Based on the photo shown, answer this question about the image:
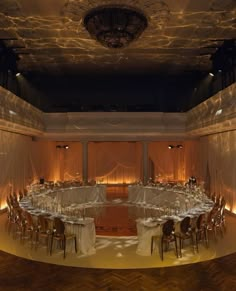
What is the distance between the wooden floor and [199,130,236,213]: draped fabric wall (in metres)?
5.48

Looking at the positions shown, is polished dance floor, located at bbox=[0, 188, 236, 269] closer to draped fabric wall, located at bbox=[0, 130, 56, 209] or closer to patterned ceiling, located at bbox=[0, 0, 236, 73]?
draped fabric wall, located at bbox=[0, 130, 56, 209]

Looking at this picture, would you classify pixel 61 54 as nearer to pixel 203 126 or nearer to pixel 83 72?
pixel 83 72

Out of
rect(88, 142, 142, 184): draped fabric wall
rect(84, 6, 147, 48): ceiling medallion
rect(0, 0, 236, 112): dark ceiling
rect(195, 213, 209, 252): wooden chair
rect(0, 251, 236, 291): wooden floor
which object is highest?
rect(0, 0, 236, 112): dark ceiling

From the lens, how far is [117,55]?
1201cm

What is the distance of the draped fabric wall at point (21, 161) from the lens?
1230 cm

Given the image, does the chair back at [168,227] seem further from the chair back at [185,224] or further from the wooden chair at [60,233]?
the wooden chair at [60,233]

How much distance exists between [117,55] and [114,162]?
31.4 ft

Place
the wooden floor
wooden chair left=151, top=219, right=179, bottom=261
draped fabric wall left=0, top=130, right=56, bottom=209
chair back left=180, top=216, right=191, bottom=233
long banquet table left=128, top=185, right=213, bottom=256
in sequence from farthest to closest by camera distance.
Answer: draped fabric wall left=0, top=130, right=56, bottom=209
long banquet table left=128, top=185, right=213, bottom=256
chair back left=180, top=216, right=191, bottom=233
wooden chair left=151, top=219, right=179, bottom=261
the wooden floor

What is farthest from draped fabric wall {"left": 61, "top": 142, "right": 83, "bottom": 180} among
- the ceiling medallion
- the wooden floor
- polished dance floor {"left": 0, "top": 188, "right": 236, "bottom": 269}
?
the wooden floor

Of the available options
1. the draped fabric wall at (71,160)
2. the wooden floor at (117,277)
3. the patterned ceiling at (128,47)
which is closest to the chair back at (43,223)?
the wooden floor at (117,277)

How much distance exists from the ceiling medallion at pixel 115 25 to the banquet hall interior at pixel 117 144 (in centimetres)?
3

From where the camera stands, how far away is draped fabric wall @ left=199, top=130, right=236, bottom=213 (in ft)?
37.6

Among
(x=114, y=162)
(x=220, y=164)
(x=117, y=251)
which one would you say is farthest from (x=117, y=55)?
(x=114, y=162)

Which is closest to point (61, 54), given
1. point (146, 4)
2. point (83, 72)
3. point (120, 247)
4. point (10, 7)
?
point (83, 72)
